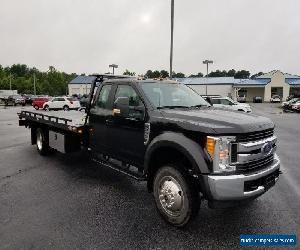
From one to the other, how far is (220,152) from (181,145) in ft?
1.82

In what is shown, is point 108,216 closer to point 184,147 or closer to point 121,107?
point 184,147

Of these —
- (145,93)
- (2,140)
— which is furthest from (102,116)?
(2,140)

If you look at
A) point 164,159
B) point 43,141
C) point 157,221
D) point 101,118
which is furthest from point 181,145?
point 43,141

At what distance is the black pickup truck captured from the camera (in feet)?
14.2

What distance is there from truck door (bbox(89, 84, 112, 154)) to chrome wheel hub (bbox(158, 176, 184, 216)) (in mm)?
1927

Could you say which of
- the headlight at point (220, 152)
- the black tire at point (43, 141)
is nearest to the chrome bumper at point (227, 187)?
the headlight at point (220, 152)

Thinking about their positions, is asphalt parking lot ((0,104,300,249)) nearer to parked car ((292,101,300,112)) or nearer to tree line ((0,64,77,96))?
parked car ((292,101,300,112))

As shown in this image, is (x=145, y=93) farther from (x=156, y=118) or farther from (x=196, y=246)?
(x=196, y=246)

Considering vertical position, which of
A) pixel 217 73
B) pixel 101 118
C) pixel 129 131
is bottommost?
pixel 129 131

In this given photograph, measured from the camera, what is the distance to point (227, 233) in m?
4.59

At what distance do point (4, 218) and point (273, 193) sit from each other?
15.4 feet

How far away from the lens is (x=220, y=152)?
430 cm

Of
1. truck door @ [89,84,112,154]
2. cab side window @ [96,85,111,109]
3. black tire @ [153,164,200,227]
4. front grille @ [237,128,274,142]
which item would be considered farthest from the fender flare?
cab side window @ [96,85,111,109]

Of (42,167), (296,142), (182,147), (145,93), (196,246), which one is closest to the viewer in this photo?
(196,246)
